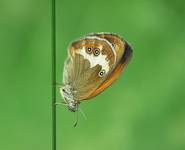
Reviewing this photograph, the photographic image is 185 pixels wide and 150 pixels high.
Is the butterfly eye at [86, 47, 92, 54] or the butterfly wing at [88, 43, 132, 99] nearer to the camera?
the butterfly wing at [88, 43, 132, 99]

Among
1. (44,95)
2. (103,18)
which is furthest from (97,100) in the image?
(103,18)

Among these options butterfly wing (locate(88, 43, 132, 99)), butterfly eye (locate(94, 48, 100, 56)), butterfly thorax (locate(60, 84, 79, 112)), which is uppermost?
butterfly eye (locate(94, 48, 100, 56))

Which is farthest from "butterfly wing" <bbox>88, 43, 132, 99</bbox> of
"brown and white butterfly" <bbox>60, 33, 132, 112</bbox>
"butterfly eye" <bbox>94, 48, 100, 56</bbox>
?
"butterfly eye" <bbox>94, 48, 100, 56</bbox>

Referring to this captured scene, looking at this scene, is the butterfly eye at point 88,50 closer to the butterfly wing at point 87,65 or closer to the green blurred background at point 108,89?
the butterfly wing at point 87,65

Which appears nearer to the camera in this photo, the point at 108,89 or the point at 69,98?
the point at 69,98

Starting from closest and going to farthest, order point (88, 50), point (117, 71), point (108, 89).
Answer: point (117, 71), point (88, 50), point (108, 89)

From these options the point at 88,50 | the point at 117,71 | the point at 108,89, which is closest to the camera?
the point at 117,71

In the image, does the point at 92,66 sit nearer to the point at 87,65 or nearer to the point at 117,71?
the point at 87,65

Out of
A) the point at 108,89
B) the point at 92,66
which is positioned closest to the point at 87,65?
the point at 92,66

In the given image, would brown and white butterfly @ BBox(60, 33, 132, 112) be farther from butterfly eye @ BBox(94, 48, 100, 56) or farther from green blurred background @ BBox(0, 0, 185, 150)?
green blurred background @ BBox(0, 0, 185, 150)
